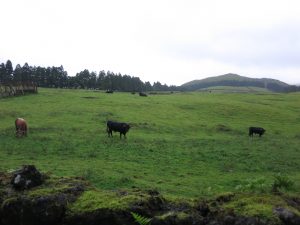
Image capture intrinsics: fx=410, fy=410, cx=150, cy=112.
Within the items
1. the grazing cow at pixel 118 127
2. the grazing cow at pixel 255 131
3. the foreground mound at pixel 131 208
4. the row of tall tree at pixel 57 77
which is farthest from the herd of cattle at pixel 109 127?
the row of tall tree at pixel 57 77

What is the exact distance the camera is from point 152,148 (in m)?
28.3

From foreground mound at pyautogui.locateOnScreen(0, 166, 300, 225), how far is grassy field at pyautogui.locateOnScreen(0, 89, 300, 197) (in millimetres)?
5054

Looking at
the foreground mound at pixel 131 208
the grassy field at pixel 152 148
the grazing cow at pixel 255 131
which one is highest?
the foreground mound at pixel 131 208

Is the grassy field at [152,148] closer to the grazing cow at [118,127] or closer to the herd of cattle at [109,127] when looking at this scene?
the herd of cattle at [109,127]

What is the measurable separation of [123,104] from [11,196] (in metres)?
47.9

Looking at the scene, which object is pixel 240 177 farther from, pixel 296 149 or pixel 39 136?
pixel 39 136

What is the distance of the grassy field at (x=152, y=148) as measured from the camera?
19500 mm

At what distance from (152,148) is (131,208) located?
19.7 metres

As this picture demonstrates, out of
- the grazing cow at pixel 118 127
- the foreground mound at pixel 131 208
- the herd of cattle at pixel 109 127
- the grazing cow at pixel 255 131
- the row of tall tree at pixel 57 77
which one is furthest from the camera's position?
the row of tall tree at pixel 57 77

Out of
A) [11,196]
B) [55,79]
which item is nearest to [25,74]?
[55,79]

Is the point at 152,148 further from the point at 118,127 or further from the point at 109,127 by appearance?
the point at 109,127

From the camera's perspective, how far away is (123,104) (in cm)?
5756

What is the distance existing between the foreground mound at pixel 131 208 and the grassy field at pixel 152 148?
5054 millimetres

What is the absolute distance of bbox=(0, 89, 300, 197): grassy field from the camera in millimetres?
19500
